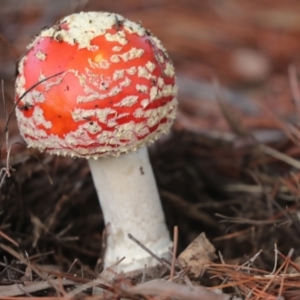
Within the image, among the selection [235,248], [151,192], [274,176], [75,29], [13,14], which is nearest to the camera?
[75,29]

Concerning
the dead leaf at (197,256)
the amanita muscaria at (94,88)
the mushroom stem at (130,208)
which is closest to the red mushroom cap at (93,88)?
the amanita muscaria at (94,88)

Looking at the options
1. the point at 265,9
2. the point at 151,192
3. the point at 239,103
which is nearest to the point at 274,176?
the point at 151,192

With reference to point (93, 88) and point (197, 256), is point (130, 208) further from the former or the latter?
point (93, 88)

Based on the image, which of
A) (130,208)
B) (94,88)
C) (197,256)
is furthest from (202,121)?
(94,88)

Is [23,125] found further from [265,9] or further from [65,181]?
[265,9]

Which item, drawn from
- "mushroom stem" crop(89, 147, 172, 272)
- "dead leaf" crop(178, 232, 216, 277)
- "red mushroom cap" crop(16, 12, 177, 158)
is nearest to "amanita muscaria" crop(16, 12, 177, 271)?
"red mushroom cap" crop(16, 12, 177, 158)

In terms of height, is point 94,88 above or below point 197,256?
above

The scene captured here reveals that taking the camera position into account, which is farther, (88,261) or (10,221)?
(88,261)

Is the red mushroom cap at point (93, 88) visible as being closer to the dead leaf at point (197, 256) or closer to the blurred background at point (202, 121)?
the blurred background at point (202, 121)
